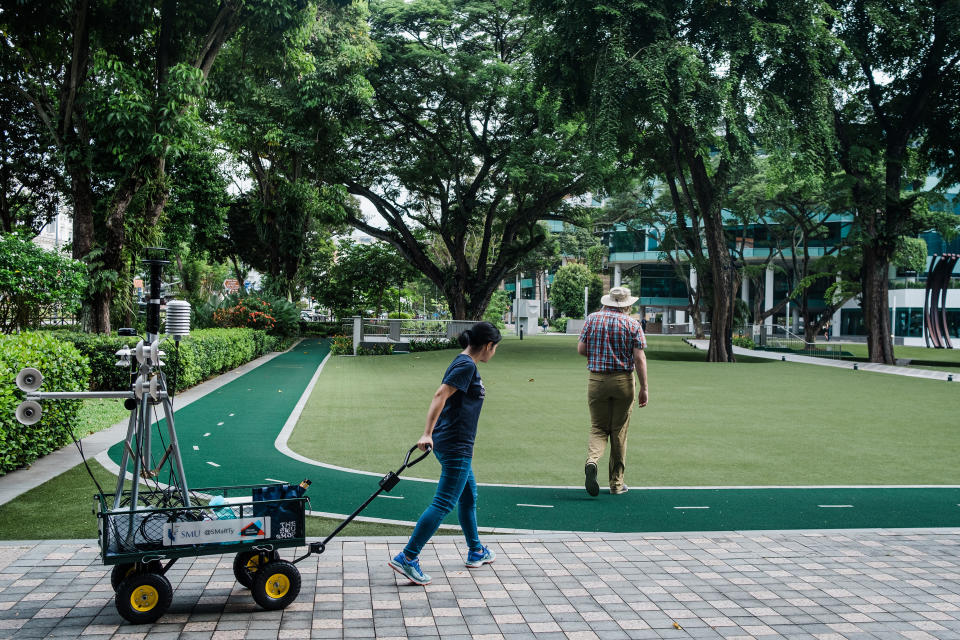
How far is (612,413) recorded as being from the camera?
22.6 feet

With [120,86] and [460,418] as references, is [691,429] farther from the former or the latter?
[120,86]

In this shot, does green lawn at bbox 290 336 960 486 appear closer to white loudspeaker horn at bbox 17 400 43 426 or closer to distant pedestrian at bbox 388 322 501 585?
distant pedestrian at bbox 388 322 501 585

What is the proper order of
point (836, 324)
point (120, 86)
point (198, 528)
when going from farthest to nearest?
point (836, 324), point (120, 86), point (198, 528)

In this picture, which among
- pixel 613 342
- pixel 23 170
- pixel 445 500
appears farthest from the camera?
pixel 23 170

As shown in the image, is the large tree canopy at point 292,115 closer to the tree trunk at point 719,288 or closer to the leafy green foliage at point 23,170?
the leafy green foliage at point 23,170

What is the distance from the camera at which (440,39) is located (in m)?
29.7

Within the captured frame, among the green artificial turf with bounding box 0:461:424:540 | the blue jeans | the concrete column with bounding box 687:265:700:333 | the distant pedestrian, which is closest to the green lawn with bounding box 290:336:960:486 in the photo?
the green artificial turf with bounding box 0:461:424:540

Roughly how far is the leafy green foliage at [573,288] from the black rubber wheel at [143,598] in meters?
71.6

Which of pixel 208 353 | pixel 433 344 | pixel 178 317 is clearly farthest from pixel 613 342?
pixel 433 344

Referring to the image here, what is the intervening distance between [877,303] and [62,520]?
27075mm

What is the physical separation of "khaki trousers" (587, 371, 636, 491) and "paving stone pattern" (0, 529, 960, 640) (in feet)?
4.21

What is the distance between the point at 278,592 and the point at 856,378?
19721 millimetres

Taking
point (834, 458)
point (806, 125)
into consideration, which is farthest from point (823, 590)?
point (806, 125)

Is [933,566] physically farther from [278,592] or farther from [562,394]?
[562,394]
